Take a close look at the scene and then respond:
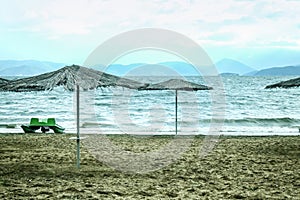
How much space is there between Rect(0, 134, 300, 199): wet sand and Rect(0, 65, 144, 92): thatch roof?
1.44 m

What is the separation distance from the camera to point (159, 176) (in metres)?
7.54

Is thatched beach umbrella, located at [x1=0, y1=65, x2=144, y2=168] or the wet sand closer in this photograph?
the wet sand

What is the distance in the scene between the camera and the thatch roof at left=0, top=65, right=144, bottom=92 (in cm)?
841

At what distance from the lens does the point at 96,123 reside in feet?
71.9

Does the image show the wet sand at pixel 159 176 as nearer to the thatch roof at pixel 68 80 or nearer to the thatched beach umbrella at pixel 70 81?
the thatched beach umbrella at pixel 70 81

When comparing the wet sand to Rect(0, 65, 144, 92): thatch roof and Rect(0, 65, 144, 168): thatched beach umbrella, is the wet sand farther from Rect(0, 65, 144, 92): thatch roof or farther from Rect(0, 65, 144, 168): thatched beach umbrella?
Rect(0, 65, 144, 92): thatch roof

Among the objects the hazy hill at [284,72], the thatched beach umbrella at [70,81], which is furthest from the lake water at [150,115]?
the hazy hill at [284,72]

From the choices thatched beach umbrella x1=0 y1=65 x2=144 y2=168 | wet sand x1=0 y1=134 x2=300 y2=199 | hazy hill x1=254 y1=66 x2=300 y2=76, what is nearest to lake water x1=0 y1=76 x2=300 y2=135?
wet sand x1=0 y1=134 x2=300 y2=199

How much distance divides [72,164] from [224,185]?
3073mm

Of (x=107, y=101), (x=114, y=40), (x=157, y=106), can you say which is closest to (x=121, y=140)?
(x=114, y=40)

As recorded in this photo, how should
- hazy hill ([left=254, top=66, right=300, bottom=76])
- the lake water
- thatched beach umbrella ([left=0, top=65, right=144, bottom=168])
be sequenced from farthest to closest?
hazy hill ([left=254, top=66, right=300, bottom=76])
the lake water
thatched beach umbrella ([left=0, top=65, right=144, bottom=168])

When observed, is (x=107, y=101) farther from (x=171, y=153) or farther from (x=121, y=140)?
(x=171, y=153)

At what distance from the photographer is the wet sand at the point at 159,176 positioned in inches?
247

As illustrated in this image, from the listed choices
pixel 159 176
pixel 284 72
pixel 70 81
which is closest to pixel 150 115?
pixel 70 81
